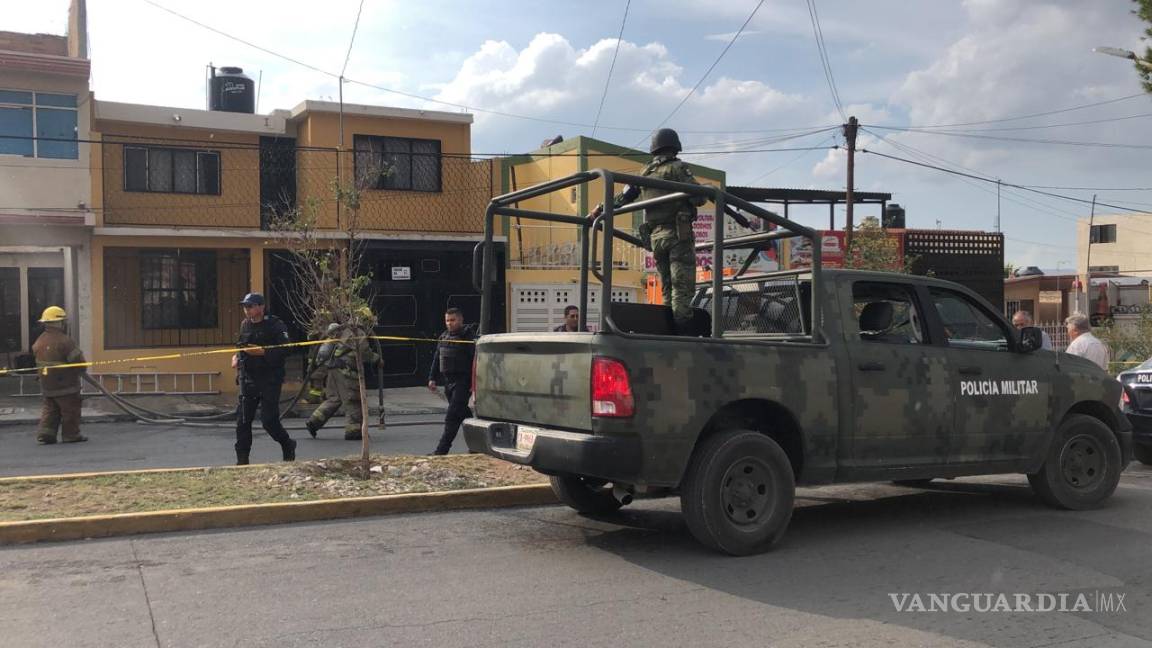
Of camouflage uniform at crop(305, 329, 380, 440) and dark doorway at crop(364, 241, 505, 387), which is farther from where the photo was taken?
dark doorway at crop(364, 241, 505, 387)

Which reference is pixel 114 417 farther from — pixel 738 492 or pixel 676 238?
pixel 738 492

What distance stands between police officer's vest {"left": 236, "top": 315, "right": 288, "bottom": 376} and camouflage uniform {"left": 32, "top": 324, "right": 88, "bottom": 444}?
456cm

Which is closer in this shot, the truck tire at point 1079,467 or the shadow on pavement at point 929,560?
the shadow on pavement at point 929,560

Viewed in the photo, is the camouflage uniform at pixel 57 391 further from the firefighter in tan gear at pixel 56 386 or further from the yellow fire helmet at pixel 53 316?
the yellow fire helmet at pixel 53 316

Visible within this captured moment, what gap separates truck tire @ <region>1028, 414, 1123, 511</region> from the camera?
709 cm

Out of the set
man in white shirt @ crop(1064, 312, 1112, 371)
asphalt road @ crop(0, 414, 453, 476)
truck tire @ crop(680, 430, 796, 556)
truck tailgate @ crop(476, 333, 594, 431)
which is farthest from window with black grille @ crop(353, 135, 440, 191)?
truck tire @ crop(680, 430, 796, 556)

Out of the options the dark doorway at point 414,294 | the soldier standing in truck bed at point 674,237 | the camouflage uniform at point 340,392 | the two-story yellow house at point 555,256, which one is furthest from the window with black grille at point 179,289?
the soldier standing in truck bed at point 674,237

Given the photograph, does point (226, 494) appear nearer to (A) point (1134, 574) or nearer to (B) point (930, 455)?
(B) point (930, 455)

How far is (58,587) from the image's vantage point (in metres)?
5.06

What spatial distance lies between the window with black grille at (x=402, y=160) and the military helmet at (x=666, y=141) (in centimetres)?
1355

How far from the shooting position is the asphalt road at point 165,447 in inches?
400

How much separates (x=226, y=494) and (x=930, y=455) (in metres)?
5.09

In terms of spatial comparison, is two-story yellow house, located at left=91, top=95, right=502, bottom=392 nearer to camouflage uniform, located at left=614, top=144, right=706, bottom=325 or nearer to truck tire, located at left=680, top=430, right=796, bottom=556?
camouflage uniform, located at left=614, top=144, right=706, bottom=325

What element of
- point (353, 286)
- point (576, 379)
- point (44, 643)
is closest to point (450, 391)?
point (353, 286)
